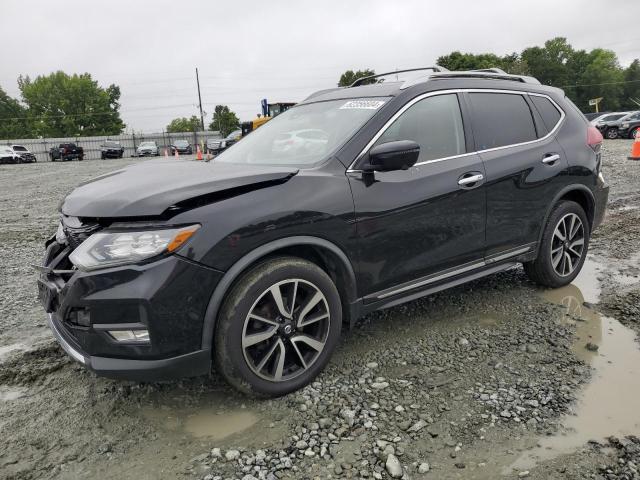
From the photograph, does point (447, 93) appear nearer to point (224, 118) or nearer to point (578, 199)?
point (578, 199)

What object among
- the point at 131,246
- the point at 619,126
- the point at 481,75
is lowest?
the point at 619,126

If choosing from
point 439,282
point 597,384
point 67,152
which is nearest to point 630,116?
point 439,282

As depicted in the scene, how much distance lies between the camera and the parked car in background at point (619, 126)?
2847cm

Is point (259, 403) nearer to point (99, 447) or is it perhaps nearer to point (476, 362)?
point (99, 447)

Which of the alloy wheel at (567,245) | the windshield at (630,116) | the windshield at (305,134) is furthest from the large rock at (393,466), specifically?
the windshield at (630,116)

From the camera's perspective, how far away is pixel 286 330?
9.18ft

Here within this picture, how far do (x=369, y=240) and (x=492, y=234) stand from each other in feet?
3.97

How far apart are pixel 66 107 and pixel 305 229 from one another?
290ft

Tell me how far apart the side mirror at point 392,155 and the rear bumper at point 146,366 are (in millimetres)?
1449

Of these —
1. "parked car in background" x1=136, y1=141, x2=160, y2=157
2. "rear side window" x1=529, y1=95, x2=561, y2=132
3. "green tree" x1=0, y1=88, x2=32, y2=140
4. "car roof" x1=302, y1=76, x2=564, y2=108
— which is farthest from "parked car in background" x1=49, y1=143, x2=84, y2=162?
"green tree" x1=0, y1=88, x2=32, y2=140

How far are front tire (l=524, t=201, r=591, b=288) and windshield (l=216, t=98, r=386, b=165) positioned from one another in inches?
78.2

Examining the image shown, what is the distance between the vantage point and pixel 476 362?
3215mm

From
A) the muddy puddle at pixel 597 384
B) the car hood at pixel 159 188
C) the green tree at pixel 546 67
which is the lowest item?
the muddy puddle at pixel 597 384

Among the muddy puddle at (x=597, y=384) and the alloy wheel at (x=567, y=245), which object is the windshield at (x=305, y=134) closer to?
the muddy puddle at (x=597, y=384)
